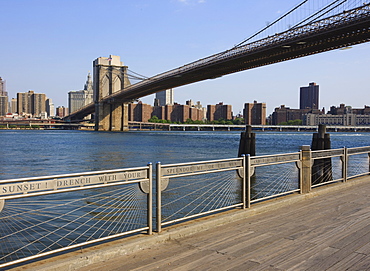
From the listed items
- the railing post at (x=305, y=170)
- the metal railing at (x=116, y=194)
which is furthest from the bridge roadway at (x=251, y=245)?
the railing post at (x=305, y=170)

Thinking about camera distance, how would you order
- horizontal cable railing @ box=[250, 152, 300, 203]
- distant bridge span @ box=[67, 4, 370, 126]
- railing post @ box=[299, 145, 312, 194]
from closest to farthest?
horizontal cable railing @ box=[250, 152, 300, 203]
railing post @ box=[299, 145, 312, 194]
distant bridge span @ box=[67, 4, 370, 126]

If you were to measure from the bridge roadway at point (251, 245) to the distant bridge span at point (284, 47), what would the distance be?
1212 inches

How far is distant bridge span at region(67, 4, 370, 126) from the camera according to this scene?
1358 inches

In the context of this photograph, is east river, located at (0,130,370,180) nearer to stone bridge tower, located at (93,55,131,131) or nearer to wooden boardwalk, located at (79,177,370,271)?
wooden boardwalk, located at (79,177,370,271)

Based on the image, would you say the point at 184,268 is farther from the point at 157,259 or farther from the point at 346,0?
the point at 346,0

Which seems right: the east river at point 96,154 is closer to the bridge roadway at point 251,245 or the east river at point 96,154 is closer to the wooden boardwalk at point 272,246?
the bridge roadway at point 251,245

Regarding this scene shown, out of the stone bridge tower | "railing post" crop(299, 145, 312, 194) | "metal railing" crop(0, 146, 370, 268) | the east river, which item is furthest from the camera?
the stone bridge tower

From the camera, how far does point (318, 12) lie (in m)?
44.3

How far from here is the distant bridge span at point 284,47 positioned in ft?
113

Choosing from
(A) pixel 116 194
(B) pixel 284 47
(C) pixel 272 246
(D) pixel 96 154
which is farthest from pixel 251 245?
(B) pixel 284 47

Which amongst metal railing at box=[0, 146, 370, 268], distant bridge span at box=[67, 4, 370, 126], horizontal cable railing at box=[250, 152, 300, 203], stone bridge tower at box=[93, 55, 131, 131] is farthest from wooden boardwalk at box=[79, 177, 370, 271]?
stone bridge tower at box=[93, 55, 131, 131]

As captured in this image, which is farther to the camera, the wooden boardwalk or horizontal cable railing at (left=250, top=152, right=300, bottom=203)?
horizontal cable railing at (left=250, top=152, right=300, bottom=203)

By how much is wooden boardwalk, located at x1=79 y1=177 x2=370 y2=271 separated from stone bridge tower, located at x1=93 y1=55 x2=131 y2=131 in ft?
282

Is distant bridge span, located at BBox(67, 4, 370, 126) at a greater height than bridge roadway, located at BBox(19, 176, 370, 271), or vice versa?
distant bridge span, located at BBox(67, 4, 370, 126)
